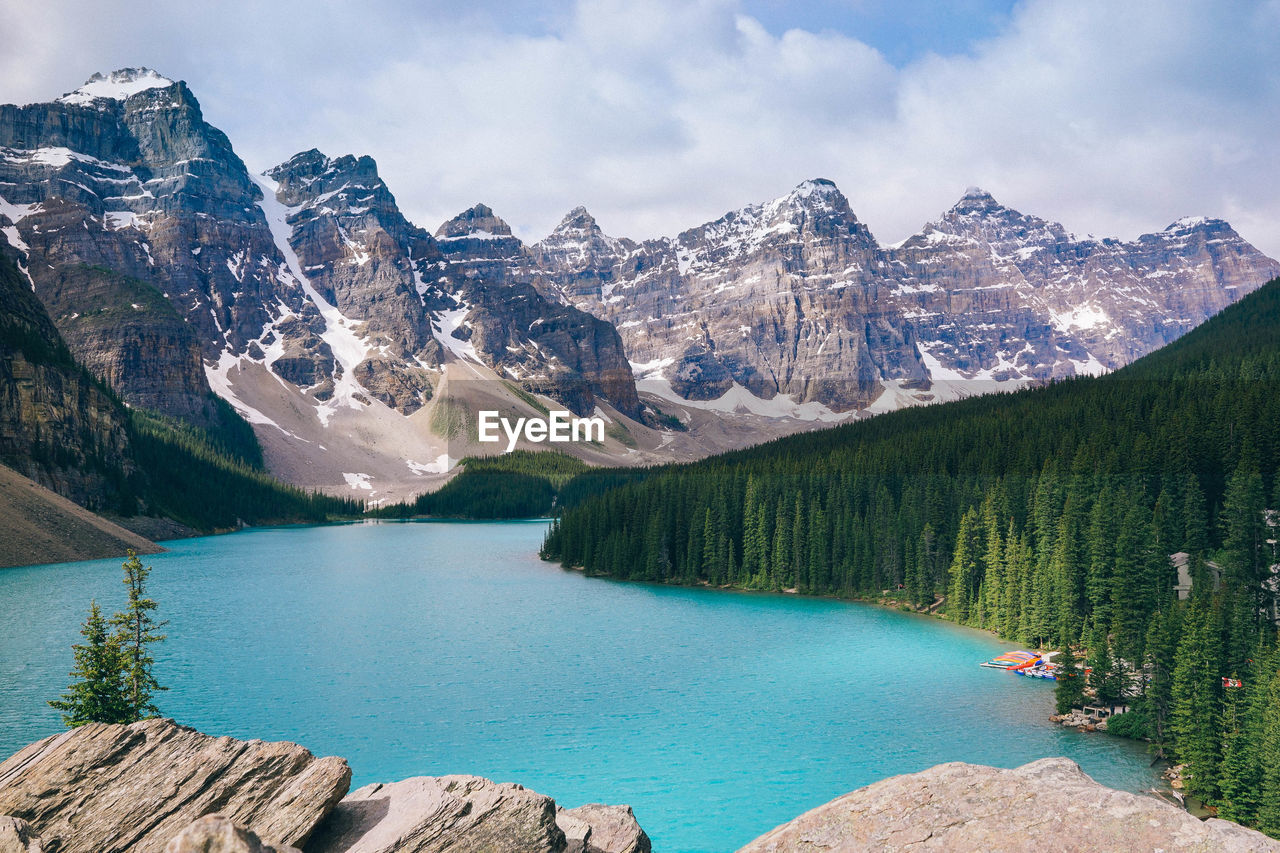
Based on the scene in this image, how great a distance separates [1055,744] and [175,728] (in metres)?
35.2

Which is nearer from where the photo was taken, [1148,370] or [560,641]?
Answer: [560,641]

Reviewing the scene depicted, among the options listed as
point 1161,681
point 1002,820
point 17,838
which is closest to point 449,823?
point 17,838

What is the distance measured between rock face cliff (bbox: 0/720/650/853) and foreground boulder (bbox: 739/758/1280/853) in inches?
134

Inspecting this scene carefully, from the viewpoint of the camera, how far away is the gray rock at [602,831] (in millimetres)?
13547

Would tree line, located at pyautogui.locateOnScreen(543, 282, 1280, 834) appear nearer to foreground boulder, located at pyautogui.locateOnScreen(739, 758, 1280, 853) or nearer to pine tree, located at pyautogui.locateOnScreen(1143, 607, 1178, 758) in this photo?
pine tree, located at pyautogui.locateOnScreen(1143, 607, 1178, 758)

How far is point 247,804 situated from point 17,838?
115 inches

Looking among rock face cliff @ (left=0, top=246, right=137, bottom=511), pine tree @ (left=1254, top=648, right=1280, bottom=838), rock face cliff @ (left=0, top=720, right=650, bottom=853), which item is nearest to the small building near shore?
pine tree @ (left=1254, top=648, right=1280, bottom=838)

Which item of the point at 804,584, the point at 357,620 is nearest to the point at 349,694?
the point at 357,620

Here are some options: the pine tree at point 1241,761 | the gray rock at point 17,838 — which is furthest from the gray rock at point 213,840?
the pine tree at point 1241,761

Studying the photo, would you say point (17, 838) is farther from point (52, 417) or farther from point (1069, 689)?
point (52, 417)

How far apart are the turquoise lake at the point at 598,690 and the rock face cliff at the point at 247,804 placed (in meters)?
16.4

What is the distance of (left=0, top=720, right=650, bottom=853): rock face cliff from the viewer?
40.6 ft

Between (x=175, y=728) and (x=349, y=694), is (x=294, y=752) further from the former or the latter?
(x=349, y=694)

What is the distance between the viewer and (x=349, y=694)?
148 feet
